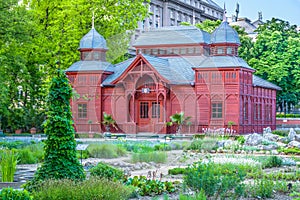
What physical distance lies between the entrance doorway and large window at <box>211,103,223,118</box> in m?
4.29

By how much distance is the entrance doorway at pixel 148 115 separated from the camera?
42.8 metres

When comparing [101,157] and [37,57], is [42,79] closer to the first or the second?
[37,57]

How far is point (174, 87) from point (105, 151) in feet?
60.3

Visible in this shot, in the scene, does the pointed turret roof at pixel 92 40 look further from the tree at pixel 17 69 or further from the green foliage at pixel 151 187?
the green foliage at pixel 151 187

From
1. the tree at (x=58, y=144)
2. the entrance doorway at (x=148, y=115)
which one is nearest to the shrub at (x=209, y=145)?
the entrance doorway at (x=148, y=115)

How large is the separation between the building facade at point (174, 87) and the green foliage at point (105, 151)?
16105mm

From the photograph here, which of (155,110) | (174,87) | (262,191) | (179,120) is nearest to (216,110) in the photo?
(179,120)

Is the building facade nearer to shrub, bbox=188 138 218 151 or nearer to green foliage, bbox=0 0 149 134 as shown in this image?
green foliage, bbox=0 0 149 134

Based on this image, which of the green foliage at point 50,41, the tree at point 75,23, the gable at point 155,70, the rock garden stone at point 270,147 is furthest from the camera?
the tree at point 75,23

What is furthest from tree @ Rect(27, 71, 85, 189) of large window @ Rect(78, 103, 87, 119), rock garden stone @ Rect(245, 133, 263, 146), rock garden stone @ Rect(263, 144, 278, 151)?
large window @ Rect(78, 103, 87, 119)

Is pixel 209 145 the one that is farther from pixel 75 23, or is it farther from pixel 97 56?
pixel 75 23

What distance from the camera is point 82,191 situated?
423 inches

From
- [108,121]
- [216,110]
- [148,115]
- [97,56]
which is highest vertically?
[97,56]

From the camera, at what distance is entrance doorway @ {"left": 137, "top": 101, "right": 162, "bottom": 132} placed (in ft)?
140
